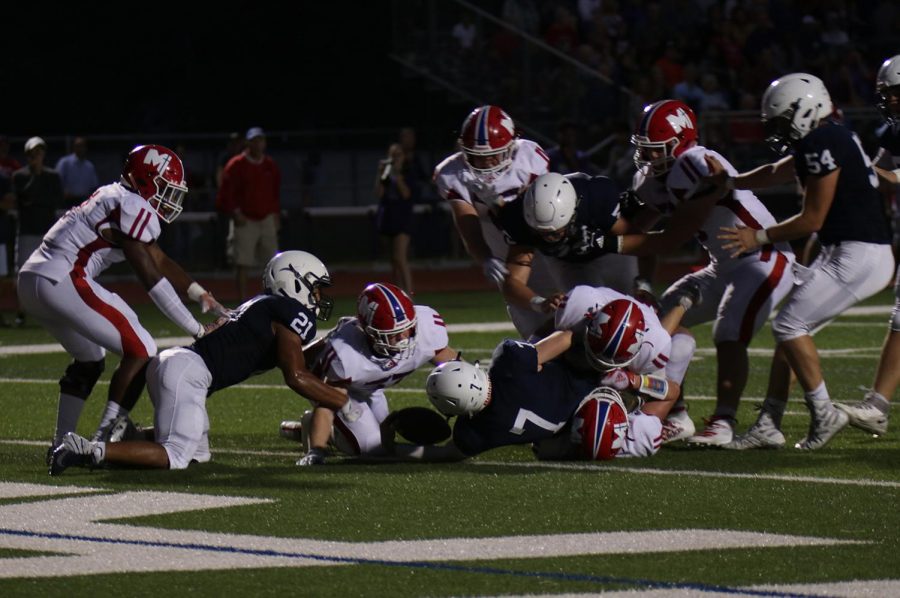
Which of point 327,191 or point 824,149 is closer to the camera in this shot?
point 824,149

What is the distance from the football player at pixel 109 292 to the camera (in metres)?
7.43

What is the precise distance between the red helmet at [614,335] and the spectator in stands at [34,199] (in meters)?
8.38

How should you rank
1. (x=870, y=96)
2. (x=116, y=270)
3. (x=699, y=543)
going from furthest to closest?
(x=870, y=96), (x=116, y=270), (x=699, y=543)

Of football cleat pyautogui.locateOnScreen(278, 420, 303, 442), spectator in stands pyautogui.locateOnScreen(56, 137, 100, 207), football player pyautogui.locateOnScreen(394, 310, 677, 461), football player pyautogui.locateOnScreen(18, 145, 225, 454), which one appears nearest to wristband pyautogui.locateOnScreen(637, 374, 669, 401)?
football player pyautogui.locateOnScreen(394, 310, 677, 461)

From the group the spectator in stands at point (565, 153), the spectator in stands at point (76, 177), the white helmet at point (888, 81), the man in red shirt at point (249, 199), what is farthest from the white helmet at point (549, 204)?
the spectator in stands at point (76, 177)

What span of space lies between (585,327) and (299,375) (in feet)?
3.92

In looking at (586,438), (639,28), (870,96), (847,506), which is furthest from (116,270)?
(847,506)

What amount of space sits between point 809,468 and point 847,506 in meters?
0.97

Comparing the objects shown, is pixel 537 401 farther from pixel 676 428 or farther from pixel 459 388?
pixel 676 428

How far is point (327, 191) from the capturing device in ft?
69.6

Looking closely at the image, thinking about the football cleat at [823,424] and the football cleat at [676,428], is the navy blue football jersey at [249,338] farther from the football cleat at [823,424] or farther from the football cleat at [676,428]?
the football cleat at [823,424]

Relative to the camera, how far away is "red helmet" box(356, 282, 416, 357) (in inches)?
287

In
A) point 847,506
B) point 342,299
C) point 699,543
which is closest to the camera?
point 699,543

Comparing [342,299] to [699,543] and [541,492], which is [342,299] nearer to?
[541,492]
